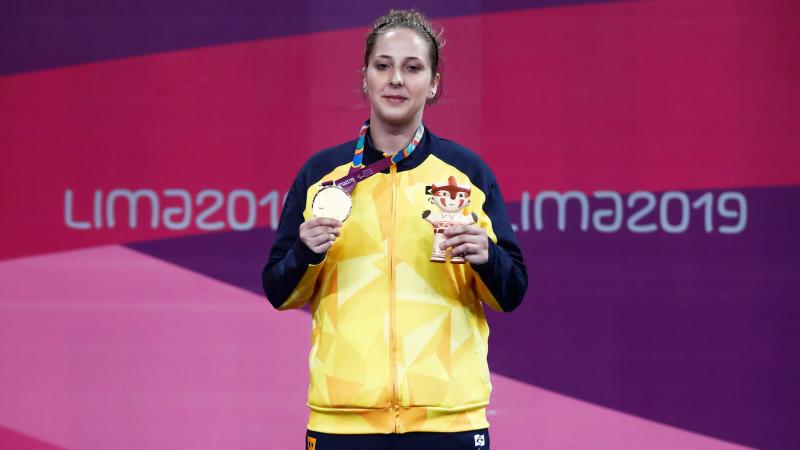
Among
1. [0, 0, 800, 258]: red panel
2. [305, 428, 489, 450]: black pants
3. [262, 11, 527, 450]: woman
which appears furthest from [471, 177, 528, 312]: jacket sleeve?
[0, 0, 800, 258]: red panel

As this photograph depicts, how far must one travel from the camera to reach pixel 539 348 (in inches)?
129

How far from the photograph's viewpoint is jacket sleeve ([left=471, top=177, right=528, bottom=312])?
199 centimetres

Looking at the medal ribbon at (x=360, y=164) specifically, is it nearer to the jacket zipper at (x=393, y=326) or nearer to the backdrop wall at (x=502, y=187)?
the jacket zipper at (x=393, y=326)

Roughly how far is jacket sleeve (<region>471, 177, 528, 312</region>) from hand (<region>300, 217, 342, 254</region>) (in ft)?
0.90

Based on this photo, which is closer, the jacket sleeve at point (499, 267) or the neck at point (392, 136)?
the jacket sleeve at point (499, 267)

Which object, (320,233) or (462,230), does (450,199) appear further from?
(320,233)

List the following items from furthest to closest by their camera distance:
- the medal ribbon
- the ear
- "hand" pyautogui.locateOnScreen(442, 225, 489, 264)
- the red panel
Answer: the red panel → the ear → the medal ribbon → "hand" pyautogui.locateOnScreen(442, 225, 489, 264)

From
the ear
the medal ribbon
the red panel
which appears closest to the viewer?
the medal ribbon

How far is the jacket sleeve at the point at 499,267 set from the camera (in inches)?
78.3

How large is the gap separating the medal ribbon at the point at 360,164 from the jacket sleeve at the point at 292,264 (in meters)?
0.10

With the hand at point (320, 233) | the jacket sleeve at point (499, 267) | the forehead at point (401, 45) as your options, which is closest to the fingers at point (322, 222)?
the hand at point (320, 233)

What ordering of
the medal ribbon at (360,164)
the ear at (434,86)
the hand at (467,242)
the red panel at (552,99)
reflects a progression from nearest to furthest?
1. the hand at (467,242)
2. the medal ribbon at (360,164)
3. the ear at (434,86)
4. the red panel at (552,99)

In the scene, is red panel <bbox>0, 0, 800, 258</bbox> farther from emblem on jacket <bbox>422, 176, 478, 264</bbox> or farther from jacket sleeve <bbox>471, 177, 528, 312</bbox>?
emblem on jacket <bbox>422, 176, 478, 264</bbox>

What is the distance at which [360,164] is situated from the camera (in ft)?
7.00
